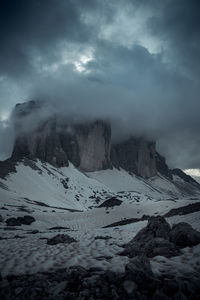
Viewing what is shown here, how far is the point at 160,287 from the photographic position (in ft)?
15.6

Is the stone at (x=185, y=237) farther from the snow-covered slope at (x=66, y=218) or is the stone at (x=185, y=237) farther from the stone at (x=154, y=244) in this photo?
the snow-covered slope at (x=66, y=218)

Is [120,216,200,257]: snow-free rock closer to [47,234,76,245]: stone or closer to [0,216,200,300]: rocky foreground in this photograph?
[0,216,200,300]: rocky foreground

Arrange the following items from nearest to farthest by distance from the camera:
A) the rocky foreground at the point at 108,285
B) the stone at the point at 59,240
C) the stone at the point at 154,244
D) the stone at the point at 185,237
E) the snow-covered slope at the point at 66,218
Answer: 1. the rocky foreground at the point at 108,285
2. the snow-covered slope at the point at 66,218
3. the stone at the point at 154,244
4. the stone at the point at 185,237
5. the stone at the point at 59,240

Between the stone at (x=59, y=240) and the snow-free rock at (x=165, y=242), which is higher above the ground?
the snow-free rock at (x=165, y=242)

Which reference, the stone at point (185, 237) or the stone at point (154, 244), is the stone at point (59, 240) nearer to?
the stone at point (154, 244)

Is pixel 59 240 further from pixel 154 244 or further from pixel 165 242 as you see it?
pixel 165 242

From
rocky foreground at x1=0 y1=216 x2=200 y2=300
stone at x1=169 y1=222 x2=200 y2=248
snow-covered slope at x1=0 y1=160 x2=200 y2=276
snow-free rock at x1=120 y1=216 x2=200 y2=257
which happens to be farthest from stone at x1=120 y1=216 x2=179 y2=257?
rocky foreground at x1=0 y1=216 x2=200 y2=300

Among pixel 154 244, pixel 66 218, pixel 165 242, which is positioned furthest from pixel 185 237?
pixel 66 218

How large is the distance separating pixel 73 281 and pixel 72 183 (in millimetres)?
134991

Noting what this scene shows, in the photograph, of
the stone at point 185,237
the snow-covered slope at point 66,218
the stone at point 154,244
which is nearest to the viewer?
the snow-covered slope at point 66,218

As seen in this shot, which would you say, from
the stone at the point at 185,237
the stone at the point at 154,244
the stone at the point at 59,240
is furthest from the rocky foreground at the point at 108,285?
the stone at the point at 59,240

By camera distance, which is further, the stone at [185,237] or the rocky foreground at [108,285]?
the stone at [185,237]

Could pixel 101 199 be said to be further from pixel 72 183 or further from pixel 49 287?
pixel 49 287

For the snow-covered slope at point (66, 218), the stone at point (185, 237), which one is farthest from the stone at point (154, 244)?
the snow-covered slope at point (66, 218)
